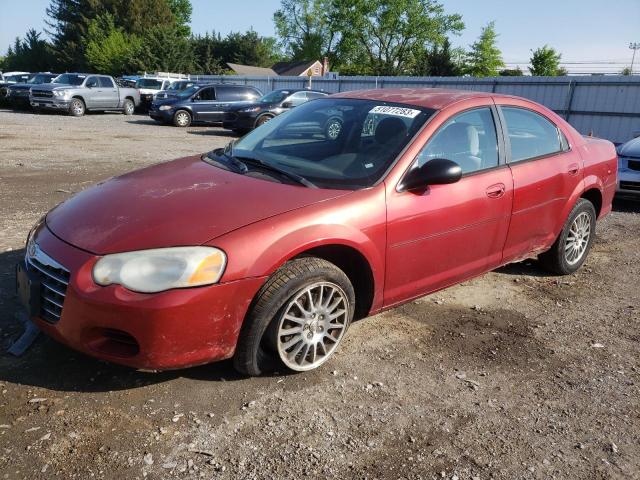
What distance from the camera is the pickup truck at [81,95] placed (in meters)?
22.8

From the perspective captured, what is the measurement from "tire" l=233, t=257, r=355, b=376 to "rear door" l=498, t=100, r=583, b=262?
67.2 inches

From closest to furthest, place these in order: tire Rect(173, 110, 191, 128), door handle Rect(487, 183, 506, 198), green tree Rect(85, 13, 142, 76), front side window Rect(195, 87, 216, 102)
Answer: door handle Rect(487, 183, 506, 198)
tire Rect(173, 110, 191, 128)
front side window Rect(195, 87, 216, 102)
green tree Rect(85, 13, 142, 76)

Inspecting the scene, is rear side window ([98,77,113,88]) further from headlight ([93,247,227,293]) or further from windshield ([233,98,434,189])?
headlight ([93,247,227,293])

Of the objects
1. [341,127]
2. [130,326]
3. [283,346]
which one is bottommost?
[283,346]

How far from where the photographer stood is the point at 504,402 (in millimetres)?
3068

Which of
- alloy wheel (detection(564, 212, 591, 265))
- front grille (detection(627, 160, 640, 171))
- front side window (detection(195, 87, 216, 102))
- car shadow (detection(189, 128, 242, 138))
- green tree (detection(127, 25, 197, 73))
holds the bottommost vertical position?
car shadow (detection(189, 128, 242, 138))

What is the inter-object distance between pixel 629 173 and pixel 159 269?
7.74 metres

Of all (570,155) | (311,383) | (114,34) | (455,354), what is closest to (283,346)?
(311,383)

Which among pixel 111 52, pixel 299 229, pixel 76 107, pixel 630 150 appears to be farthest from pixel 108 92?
pixel 111 52

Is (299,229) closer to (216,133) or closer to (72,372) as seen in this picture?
(72,372)

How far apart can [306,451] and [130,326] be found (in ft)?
3.31

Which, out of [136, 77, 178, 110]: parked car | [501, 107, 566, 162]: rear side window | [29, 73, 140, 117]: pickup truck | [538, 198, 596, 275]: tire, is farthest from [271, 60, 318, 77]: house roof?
[501, 107, 566, 162]: rear side window

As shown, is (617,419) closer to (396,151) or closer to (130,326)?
(396,151)

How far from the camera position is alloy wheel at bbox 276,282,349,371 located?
121 inches
